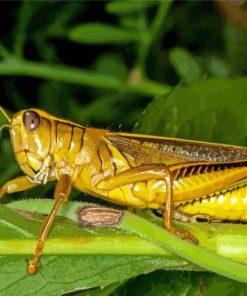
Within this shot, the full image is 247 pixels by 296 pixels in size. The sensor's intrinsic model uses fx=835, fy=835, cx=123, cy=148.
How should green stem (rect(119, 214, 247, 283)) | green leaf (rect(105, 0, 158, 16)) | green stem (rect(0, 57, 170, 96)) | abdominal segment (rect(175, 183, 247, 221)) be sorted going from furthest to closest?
green stem (rect(0, 57, 170, 96)), green leaf (rect(105, 0, 158, 16)), abdominal segment (rect(175, 183, 247, 221)), green stem (rect(119, 214, 247, 283))

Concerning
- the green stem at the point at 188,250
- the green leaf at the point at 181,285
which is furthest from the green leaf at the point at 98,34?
the green stem at the point at 188,250

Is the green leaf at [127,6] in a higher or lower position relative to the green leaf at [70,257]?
higher

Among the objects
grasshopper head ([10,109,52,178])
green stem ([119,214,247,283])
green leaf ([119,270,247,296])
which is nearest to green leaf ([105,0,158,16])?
grasshopper head ([10,109,52,178])

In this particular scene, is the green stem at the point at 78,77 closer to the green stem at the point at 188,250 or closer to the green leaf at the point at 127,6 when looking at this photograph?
the green leaf at the point at 127,6

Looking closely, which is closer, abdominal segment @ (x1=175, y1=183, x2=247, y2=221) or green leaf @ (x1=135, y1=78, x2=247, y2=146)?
abdominal segment @ (x1=175, y1=183, x2=247, y2=221)

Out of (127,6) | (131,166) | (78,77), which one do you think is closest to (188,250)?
(131,166)

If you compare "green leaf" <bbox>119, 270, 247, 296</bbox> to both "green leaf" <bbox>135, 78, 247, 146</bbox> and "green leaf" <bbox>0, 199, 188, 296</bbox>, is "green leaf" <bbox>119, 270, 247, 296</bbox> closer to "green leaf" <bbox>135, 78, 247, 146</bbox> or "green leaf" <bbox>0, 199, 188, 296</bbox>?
"green leaf" <bbox>0, 199, 188, 296</bbox>

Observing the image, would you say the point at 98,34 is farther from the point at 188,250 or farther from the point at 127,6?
the point at 188,250
